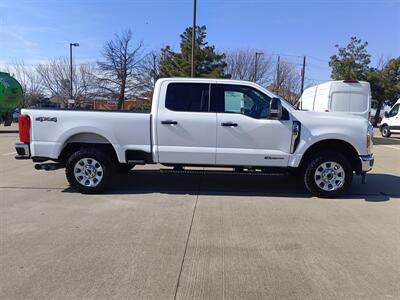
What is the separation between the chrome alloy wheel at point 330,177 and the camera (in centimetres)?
754

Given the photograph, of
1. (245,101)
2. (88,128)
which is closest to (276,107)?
(245,101)

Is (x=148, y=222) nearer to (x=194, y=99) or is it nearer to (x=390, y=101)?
(x=194, y=99)

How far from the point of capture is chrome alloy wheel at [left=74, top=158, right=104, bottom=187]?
758 centimetres

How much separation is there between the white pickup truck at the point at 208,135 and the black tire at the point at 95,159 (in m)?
0.02

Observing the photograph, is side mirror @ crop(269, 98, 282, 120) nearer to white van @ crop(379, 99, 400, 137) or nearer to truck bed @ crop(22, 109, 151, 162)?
truck bed @ crop(22, 109, 151, 162)

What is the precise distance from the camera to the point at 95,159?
7.56 metres

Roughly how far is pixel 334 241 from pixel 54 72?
182ft

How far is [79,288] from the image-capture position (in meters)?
3.86

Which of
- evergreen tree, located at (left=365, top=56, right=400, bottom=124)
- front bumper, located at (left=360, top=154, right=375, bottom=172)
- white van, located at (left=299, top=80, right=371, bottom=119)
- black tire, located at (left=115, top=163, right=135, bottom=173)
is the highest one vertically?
evergreen tree, located at (left=365, top=56, right=400, bottom=124)

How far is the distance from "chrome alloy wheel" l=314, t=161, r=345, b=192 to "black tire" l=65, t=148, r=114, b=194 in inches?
146

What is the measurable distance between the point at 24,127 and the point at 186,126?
2859mm

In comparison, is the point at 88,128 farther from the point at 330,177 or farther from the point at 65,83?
the point at 65,83

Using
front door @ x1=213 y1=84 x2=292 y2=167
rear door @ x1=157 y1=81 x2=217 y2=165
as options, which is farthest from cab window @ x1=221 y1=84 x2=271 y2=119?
rear door @ x1=157 y1=81 x2=217 y2=165

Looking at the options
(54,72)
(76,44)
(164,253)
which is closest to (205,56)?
(76,44)
